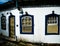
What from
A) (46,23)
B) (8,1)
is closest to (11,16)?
(8,1)

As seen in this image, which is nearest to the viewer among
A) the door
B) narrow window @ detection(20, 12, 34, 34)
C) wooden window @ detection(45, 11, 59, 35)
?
wooden window @ detection(45, 11, 59, 35)

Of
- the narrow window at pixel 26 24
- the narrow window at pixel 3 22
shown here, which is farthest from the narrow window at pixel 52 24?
the narrow window at pixel 3 22

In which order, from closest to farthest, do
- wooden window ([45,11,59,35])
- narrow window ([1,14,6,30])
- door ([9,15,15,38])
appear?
wooden window ([45,11,59,35]), door ([9,15,15,38]), narrow window ([1,14,6,30])

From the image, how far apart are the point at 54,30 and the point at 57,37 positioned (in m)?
0.76

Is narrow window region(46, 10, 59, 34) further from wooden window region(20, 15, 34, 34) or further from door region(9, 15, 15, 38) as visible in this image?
Result: door region(9, 15, 15, 38)

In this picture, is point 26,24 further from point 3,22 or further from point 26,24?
point 3,22

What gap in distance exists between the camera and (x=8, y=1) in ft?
48.4

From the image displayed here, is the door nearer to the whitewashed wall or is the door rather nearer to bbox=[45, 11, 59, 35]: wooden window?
the whitewashed wall

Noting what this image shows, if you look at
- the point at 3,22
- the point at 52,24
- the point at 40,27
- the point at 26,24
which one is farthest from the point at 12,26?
the point at 52,24

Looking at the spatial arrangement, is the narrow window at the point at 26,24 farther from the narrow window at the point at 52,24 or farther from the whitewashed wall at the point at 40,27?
the narrow window at the point at 52,24

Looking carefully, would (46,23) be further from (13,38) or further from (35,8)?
(13,38)

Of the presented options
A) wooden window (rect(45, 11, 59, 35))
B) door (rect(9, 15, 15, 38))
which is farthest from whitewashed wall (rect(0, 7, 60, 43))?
door (rect(9, 15, 15, 38))

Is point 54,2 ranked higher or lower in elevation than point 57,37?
higher

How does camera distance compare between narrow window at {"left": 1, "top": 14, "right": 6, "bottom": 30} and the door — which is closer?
the door
